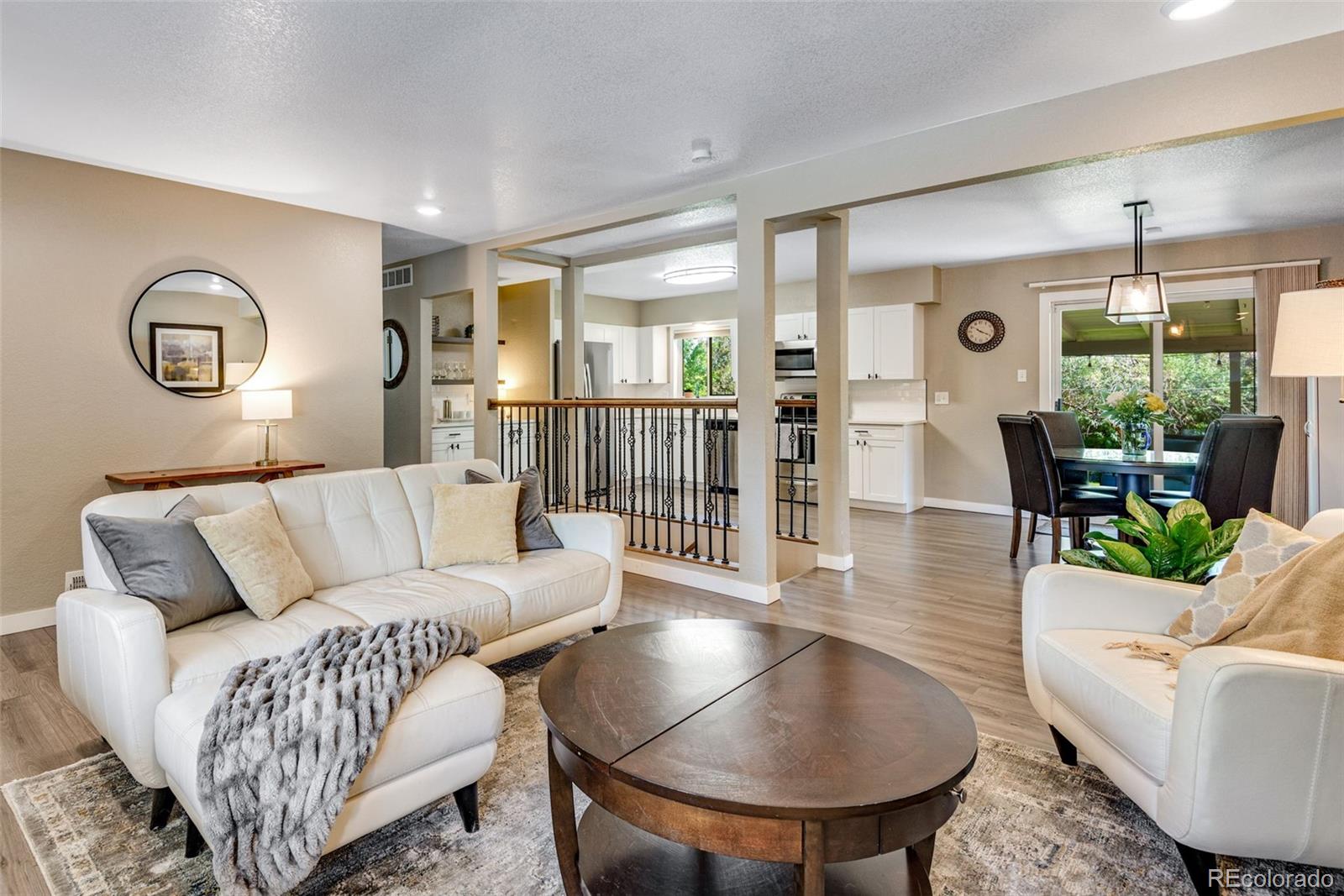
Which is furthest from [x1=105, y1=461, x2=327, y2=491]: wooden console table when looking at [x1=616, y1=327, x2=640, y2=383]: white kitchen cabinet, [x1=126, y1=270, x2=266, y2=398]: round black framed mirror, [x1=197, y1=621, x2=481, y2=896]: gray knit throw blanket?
[x1=616, y1=327, x2=640, y2=383]: white kitchen cabinet

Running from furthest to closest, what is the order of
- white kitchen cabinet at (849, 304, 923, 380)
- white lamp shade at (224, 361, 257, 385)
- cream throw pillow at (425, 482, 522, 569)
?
white kitchen cabinet at (849, 304, 923, 380)
white lamp shade at (224, 361, 257, 385)
cream throw pillow at (425, 482, 522, 569)

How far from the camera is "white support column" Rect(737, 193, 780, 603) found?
3926mm

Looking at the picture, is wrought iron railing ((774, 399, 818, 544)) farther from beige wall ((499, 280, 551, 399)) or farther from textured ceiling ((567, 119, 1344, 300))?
beige wall ((499, 280, 551, 399))

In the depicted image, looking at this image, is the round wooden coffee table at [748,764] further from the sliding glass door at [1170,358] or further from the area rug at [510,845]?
the sliding glass door at [1170,358]

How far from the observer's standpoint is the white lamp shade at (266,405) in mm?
4105

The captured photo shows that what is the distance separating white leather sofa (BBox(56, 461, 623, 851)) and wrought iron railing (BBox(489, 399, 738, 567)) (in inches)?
58.8

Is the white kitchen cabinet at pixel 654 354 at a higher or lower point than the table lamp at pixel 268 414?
higher

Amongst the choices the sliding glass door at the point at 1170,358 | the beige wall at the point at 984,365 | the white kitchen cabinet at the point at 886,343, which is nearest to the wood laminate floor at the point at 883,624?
the beige wall at the point at 984,365

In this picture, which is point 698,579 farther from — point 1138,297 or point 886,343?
point 886,343

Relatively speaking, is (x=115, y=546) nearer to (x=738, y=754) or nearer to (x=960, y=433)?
(x=738, y=754)

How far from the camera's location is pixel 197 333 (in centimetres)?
418

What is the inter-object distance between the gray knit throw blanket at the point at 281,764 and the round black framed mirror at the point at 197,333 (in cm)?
322

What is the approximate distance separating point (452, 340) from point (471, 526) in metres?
4.65

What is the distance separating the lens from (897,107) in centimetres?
296
